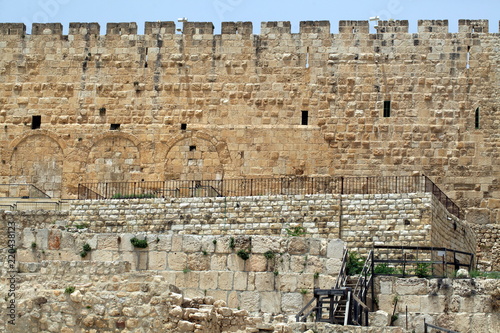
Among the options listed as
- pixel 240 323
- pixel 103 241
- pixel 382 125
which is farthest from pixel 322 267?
pixel 382 125

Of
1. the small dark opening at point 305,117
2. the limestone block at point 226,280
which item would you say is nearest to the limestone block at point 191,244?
the limestone block at point 226,280

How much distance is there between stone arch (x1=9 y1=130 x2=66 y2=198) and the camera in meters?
27.6

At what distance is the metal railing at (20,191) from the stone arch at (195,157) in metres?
3.19

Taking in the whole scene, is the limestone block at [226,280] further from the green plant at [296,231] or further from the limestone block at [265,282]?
the green plant at [296,231]

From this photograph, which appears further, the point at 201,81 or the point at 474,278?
the point at 201,81

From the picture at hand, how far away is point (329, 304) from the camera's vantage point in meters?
17.3

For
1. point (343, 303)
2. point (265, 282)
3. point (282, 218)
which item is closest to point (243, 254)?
point (265, 282)

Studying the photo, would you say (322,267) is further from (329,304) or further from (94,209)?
(94,209)

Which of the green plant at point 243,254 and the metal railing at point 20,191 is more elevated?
the metal railing at point 20,191

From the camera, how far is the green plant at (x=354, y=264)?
18984 mm

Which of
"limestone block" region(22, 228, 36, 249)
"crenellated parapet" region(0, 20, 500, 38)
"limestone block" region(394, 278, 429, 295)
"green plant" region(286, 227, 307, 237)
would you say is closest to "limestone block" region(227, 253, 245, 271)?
"limestone block" region(394, 278, 429, 295)

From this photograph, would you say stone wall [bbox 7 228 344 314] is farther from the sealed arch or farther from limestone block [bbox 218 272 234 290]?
the sealed arch

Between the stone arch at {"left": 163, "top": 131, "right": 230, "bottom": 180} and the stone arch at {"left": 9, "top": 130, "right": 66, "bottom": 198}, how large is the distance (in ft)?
9.02

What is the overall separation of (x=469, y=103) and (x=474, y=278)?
10332 millimetres
